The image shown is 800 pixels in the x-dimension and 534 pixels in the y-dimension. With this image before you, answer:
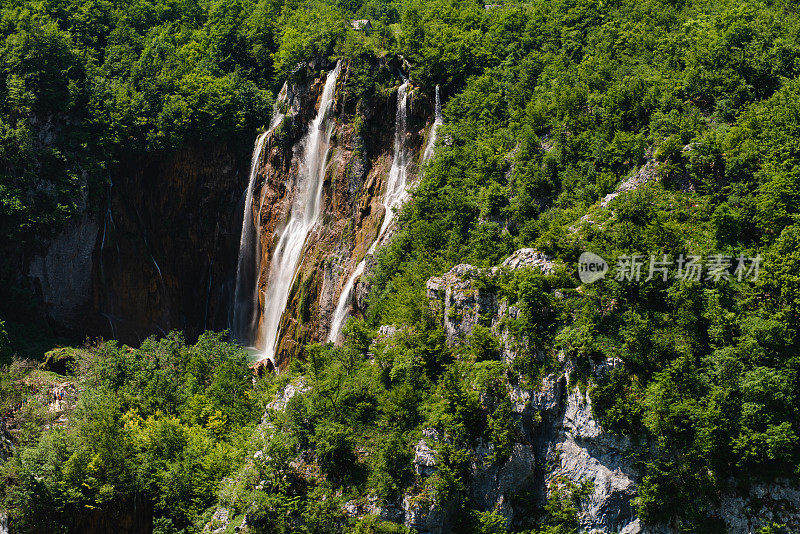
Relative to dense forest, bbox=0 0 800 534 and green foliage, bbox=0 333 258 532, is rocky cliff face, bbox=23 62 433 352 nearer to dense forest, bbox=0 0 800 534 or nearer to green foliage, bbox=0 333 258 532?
dense forest, bbox=0 0 800 534

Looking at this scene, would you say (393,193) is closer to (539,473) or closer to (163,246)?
(163,246)

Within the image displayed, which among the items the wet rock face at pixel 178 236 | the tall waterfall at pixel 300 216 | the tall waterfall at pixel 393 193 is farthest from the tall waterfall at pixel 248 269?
the tall waterfall at pixel 393 193

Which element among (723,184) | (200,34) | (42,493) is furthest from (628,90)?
(200,34)

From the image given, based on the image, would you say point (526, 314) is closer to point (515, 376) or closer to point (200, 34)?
point (515, 376)

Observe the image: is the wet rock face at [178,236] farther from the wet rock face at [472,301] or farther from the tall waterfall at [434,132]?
the wet rock face at [472,301]

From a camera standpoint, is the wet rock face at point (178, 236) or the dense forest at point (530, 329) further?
the wet rock face at point (178, 236)
